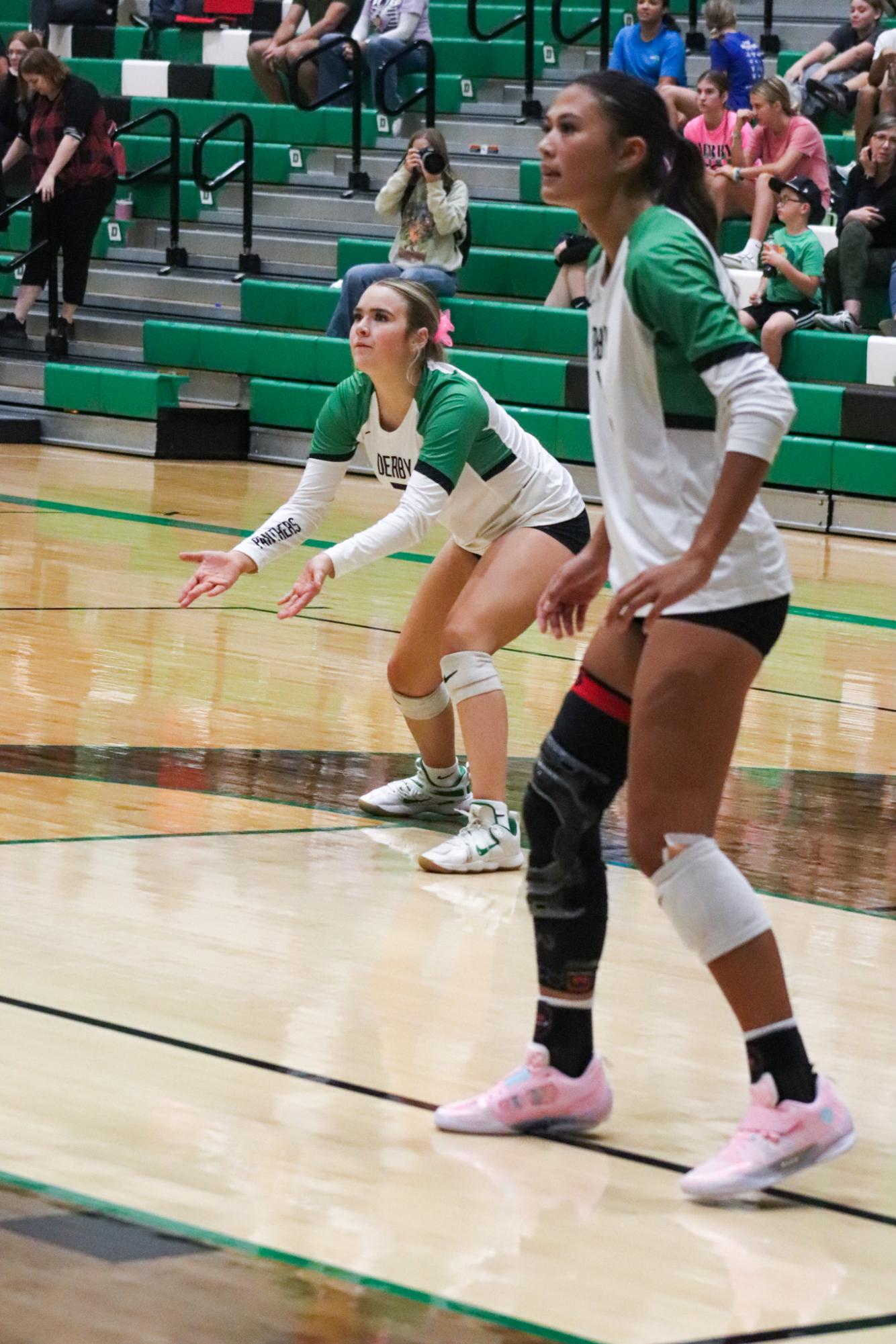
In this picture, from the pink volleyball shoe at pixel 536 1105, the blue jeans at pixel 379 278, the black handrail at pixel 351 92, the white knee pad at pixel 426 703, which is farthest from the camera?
the black handrail at pixel 351 92

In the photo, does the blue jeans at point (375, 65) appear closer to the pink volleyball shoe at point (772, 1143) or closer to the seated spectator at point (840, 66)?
the seated spectator at point (840, 66)

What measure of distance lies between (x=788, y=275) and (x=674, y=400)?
876 centimetres

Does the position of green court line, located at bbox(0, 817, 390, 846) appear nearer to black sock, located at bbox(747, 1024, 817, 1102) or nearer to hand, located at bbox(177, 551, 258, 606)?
hand, located at bbox(177, 551, 258, 606)

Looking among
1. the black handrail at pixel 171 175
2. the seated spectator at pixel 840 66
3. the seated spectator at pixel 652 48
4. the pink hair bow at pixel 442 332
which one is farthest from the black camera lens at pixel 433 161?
the pink hair bow at pixel 442 332

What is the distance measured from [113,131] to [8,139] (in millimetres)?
1612

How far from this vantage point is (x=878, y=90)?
12.0 meters

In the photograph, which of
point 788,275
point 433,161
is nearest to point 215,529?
point 433,161

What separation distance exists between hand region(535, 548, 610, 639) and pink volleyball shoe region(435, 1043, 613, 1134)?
624 millimetres

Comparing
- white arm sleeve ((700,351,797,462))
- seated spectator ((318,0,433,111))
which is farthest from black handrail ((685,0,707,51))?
white arm sleeve ((700,351,797,462))

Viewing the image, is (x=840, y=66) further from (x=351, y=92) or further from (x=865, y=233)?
(x=351, y=92)

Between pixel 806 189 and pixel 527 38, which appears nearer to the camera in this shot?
pixel 806 189

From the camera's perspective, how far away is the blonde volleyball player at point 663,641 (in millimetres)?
2781

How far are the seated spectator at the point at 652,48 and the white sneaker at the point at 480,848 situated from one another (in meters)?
8.84

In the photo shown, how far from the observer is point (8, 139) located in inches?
607
